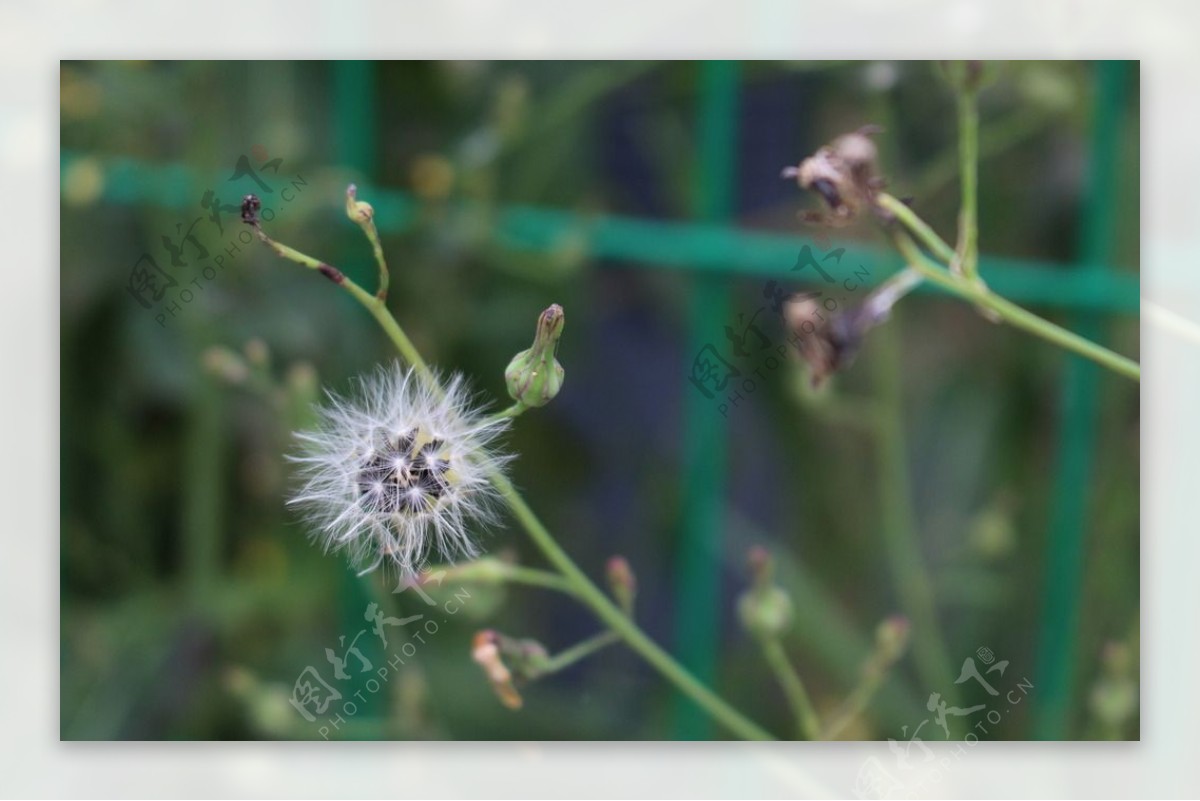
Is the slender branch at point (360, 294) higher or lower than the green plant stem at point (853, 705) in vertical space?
higher

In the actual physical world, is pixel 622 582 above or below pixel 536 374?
below

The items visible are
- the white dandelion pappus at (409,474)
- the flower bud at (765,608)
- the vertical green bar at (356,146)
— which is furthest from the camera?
the vertical green bar at (356,146)

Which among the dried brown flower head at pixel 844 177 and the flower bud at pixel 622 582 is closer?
the dried brown flower head at pixel 844 177

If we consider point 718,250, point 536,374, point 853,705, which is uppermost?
point 718,250

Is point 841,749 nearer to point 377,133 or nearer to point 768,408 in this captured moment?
point 768,408

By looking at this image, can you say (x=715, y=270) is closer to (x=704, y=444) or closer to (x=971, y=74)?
(x=704, y=444)

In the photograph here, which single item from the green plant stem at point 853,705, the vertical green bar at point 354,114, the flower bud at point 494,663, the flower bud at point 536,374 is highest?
the vertical green bar at point 354,114

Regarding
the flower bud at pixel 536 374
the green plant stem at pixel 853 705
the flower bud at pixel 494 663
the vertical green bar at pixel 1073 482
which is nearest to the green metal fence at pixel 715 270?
the vertical green bar at pixel 1073 482

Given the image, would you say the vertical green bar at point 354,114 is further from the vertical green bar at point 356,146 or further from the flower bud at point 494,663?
the flower bud at point 494,663

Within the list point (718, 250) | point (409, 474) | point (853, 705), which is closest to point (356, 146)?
point (718, 250)
